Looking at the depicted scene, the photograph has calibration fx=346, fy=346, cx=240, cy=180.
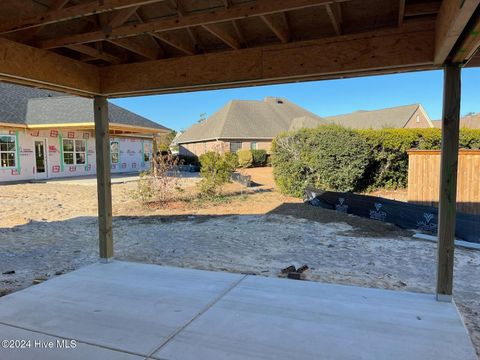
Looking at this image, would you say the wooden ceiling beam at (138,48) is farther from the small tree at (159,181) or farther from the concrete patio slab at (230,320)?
the small tree at (159,181)

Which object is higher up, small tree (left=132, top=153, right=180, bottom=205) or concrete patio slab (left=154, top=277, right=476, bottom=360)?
small tree (left=132, top=153, right=180, bottom=205)


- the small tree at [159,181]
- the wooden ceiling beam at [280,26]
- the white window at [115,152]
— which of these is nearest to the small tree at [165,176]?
the small tree at [159,181]

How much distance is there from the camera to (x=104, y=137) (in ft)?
15.5

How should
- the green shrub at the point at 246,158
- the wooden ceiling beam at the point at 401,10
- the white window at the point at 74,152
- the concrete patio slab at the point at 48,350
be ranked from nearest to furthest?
1. the concrete patio slab at the point at 48,350
2. the wooden ceiling beam at the point at 401,10
3. the white window at the point at 74,152
4. the green shrub at the point at 246,158

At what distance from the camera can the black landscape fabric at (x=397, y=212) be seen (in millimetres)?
6468

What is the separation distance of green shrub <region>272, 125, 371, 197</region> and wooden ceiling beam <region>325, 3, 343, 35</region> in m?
7.58

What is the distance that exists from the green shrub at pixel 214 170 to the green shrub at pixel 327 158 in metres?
1.97

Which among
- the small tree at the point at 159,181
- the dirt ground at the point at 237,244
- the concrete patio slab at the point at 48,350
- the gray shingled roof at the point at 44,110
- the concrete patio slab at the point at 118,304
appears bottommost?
the dirt ground at the point at 237,244

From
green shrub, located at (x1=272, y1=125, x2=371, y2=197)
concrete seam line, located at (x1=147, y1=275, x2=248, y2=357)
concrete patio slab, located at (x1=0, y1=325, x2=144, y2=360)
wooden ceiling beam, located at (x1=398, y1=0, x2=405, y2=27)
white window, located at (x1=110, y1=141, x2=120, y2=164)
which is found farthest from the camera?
white window, located at (x1=110, y1=141, x2=120, y2=164)

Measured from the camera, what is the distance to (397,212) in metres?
7.69

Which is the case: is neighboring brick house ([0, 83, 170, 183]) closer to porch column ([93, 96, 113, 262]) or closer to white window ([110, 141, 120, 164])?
white window ([110, 141, 120, 164])

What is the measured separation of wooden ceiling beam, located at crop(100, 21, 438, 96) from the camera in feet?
10.9

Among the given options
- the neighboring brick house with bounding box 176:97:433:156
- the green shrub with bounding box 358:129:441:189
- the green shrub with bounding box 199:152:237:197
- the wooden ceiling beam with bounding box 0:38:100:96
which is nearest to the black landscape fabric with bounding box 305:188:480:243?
the green shrub with bounding box 358:129:441:189

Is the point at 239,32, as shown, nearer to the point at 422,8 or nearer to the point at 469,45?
the point at 422,8
